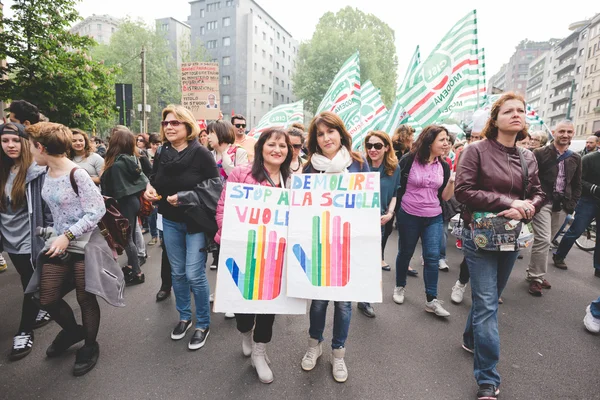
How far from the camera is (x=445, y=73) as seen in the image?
504 centimetres

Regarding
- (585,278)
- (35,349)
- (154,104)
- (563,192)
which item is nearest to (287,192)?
(35,349)

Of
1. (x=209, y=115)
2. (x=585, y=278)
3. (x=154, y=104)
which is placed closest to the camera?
(x=585, y=278)

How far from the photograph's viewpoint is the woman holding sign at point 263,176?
226 centimetres

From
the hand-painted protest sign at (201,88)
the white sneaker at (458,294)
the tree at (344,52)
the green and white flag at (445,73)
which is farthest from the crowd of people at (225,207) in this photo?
the tree at (344,52)

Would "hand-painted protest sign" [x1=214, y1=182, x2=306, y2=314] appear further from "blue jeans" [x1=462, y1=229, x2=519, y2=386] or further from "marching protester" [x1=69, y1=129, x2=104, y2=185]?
"marching protester" [x1=69, y1=129, x2=104, y2=185]

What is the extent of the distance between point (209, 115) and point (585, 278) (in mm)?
9776

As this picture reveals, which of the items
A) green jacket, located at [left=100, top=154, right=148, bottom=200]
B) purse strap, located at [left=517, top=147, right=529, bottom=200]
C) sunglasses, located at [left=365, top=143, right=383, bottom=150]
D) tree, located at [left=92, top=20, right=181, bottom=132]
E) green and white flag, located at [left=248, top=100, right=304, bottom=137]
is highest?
tree, located at [left=92, top=20, right=181, bottom=132]

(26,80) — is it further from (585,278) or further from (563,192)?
(585,278)

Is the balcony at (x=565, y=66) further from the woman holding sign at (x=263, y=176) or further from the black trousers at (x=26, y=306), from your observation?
the black trousers at (x=26, y=306)

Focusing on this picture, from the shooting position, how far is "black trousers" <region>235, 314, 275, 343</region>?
7.70 feet

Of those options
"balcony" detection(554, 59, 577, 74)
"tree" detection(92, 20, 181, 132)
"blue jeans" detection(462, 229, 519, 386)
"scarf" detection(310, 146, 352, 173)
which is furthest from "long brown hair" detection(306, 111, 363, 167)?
"balcony" detection(554, 59, 577, 74)

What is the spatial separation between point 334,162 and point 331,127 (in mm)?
294

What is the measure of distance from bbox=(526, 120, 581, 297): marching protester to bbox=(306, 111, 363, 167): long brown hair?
3.19 m

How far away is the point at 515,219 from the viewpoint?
2.17 m
